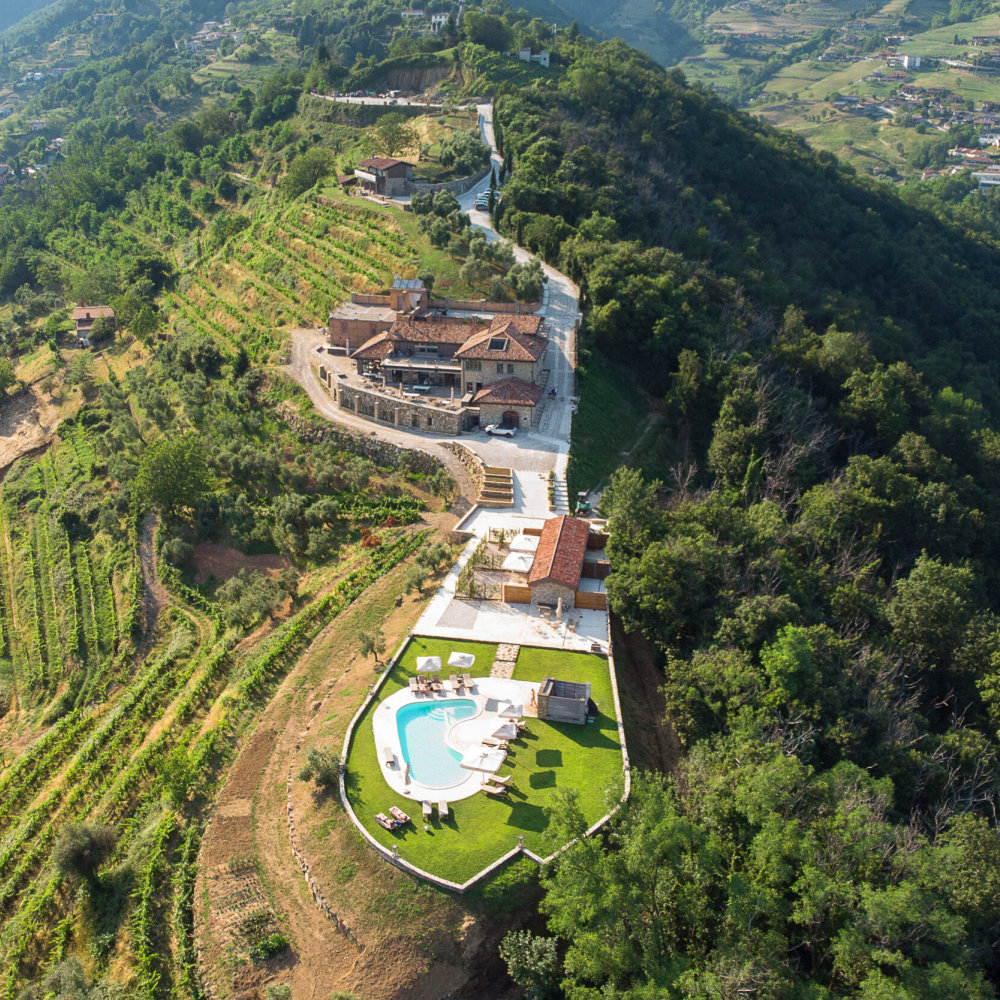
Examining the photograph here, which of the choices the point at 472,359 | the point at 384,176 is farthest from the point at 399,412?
the point at 384,176

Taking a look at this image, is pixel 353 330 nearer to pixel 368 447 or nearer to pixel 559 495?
pixel 368 447

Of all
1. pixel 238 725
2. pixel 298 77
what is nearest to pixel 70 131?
pixel 298 77

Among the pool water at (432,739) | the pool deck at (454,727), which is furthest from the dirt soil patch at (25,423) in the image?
the pool water at (432,739)

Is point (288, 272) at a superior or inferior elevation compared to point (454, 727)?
superior

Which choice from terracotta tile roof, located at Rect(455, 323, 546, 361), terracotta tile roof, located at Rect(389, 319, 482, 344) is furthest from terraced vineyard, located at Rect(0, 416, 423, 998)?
terracotta tile roof, located at Rect(389, 319, 482, 344)

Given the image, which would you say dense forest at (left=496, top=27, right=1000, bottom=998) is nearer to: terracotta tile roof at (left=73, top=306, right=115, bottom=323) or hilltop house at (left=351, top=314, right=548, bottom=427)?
hilltop house at (left=351, top=314, right=548, bottom=427)
